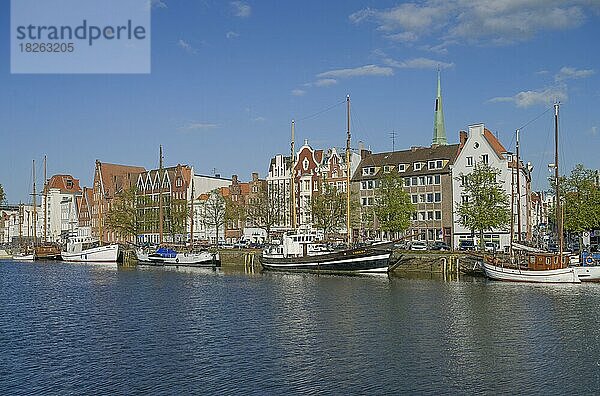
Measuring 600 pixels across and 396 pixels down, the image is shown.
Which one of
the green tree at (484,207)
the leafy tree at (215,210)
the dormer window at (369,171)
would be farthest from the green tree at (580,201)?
the leafy tree at (215,210)

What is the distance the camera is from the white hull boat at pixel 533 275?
54.6 meters

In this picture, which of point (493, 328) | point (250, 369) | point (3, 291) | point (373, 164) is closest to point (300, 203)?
point (373, 164)

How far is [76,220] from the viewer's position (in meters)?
164

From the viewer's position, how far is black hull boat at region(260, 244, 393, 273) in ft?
221

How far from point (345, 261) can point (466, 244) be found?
2138 cm

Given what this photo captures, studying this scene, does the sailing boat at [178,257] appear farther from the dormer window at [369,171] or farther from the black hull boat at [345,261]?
the dormer window at [369,171]

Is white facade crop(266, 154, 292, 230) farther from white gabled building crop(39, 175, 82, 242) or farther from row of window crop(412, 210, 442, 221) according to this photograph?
white gabled building crop(39, 175, 82, 242)

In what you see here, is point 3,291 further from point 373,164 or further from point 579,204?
point 373,164

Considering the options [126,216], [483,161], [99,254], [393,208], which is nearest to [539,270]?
[393,208]

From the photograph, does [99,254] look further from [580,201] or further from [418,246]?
[580,201]

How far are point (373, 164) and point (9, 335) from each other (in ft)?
244

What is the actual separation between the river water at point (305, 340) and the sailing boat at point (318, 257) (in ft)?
45.2

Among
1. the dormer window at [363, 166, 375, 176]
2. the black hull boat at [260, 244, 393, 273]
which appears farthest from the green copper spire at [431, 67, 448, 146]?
the black hull boat at [260, 244, 393, 273]

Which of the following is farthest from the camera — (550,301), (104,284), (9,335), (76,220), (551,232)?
(76,220)
